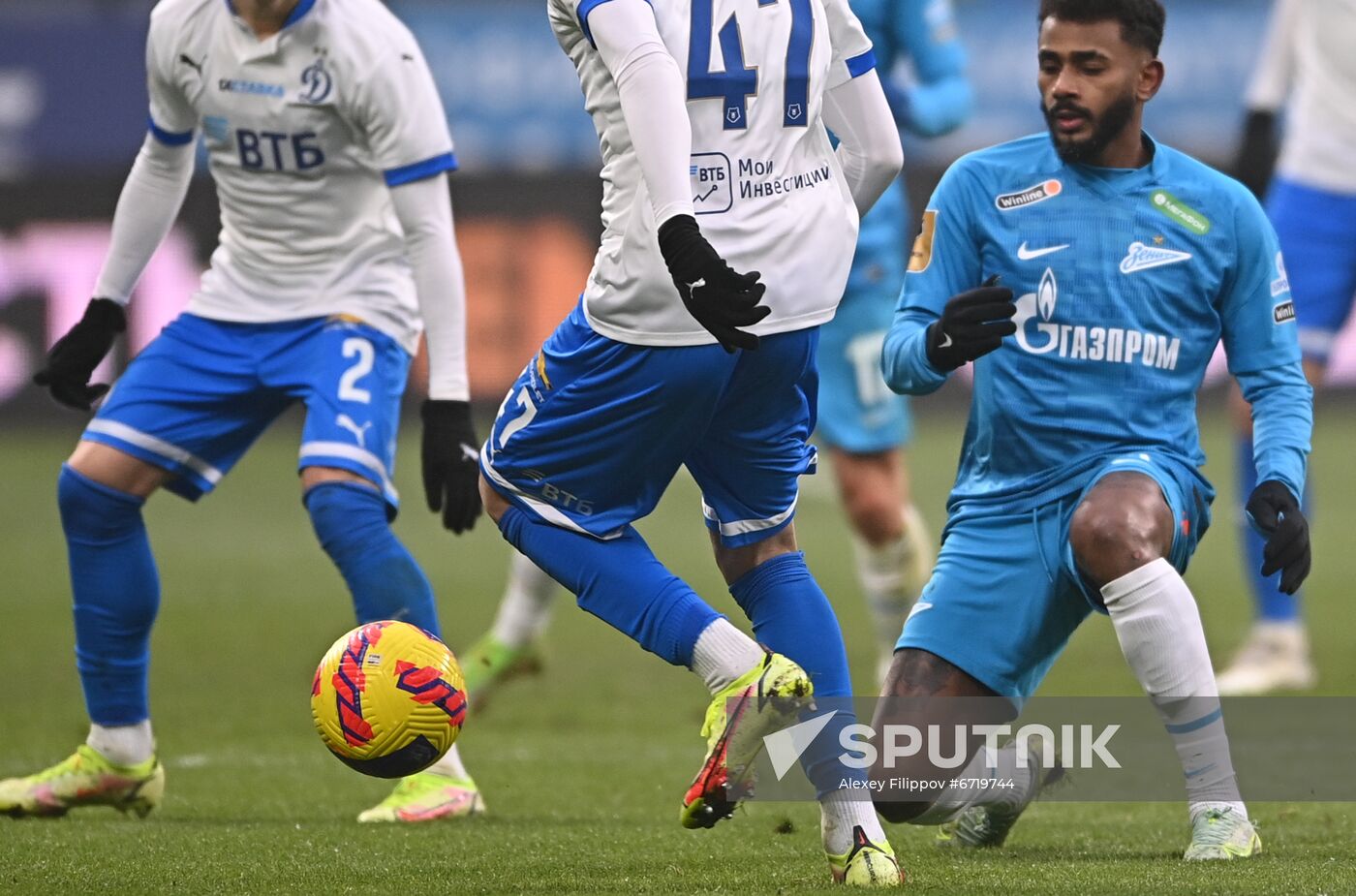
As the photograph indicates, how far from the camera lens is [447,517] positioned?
5.04 meters

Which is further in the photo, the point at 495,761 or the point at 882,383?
the point at 882,383

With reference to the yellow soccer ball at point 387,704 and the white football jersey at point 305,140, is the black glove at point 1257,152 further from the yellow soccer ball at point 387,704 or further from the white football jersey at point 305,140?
the yellow soccer ball at point 387,704

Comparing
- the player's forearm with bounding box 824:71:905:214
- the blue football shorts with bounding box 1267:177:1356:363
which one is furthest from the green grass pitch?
the player's forearm with bounding box 824:71:905:214

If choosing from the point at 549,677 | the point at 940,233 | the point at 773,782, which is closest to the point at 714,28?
the point at 940,233

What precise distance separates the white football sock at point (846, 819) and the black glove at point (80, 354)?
2433mm

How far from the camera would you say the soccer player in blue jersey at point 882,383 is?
284 inches

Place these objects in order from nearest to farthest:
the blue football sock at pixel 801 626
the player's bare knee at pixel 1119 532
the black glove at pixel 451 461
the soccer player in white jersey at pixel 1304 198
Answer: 1. the blue football sock at pixel 801 626
2. the player's bare knee at pixel 1119 532
3. the black glove at pixel 451 461
4. the soccer player in white jersey at pixel 1304 198

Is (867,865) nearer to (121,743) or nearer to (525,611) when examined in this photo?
(121,743)

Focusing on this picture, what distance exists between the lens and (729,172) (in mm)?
3885

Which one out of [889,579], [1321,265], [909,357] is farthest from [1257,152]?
[909,357]

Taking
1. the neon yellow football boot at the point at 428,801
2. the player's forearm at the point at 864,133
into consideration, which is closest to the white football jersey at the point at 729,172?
the player's forearm at the point at 864,133

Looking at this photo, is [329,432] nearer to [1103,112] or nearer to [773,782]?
[773,782]

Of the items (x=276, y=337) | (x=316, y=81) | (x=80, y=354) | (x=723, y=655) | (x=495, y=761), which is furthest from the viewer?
(x=495, y=761)

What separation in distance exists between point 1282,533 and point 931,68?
3511 mm
